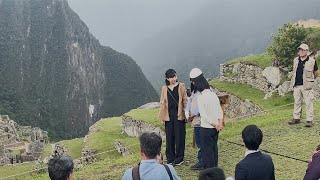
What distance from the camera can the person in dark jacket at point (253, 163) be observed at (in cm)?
495

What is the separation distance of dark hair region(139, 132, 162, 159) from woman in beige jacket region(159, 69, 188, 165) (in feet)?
11.7

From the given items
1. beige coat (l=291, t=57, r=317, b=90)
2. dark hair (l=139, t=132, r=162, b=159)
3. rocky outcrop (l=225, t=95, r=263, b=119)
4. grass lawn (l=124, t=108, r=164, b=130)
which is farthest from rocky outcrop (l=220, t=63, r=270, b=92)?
dark hair (l=139, t=132, r=162, b=159)

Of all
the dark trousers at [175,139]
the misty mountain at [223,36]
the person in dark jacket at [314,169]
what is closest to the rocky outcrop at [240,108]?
the dark trousers at [175,139]

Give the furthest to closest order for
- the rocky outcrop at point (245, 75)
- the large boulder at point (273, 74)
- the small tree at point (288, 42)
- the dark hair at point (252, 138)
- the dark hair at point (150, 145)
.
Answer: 1. the rocky outcrop at point (245, 75)
2. the large boulder at point (273, 74)
3. the small tree at point (288, 42)
4. the dark hair at point (252, 138)
5. the dark hair at point (150, 145)

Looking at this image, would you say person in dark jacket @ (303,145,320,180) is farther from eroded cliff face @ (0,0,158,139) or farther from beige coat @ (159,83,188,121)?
eroded cliff face @ (0,0,158,139)

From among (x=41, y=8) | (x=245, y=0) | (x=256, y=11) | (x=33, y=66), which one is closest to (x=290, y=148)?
(x=33, y=66)

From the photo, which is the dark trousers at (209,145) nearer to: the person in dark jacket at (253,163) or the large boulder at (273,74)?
the person in dark jacket at (253,163)

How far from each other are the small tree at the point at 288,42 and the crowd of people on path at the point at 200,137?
922 cm

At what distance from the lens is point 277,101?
19312mm

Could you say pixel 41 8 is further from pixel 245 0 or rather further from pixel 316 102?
pixel 316 102

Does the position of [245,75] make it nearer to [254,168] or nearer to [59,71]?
[254,168]

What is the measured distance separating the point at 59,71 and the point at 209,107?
123086 millimetres

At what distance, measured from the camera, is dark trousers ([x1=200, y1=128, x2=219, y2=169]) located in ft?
24.1

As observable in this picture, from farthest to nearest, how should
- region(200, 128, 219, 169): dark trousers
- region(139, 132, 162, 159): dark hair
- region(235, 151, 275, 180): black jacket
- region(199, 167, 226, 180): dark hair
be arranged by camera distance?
1. region(200, 128, 219, 169): dark trousers
2. region(235, 151, 275, 180): black jacket
3. region(139, 132, 162, 159): dark hair
4. region(199, 167, 226, 180): dark hair
